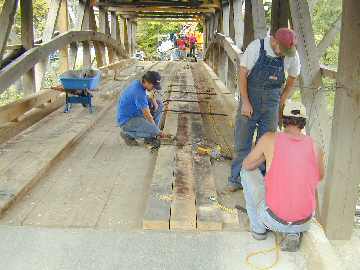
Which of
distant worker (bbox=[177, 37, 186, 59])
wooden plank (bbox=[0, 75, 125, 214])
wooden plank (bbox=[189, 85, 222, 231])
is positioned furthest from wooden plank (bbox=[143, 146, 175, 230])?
distant worker (bbox=[177, 37, 186, 59])

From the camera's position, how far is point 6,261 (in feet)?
11.5

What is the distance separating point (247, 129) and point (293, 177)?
1.32 meters

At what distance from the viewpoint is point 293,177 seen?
362 cm

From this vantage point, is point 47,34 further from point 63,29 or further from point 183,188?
point 183,188

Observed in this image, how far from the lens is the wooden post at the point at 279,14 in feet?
19.3

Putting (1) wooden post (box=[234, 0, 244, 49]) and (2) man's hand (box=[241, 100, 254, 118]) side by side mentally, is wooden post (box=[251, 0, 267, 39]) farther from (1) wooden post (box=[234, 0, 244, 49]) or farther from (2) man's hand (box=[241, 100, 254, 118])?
(1) wooden post (box=[234, 0, 244, 49])

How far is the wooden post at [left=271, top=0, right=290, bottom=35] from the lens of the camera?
5895mm

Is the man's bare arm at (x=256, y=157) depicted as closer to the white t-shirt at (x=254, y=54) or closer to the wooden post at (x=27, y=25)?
the white t-shirt at (x=254, y=54)

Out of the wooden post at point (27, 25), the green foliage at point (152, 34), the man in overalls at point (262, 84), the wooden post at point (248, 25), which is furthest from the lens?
the green foliage at point (152, 34)

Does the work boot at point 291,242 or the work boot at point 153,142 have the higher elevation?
the work boot at point 153,142

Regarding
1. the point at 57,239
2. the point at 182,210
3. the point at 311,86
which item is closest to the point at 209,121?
the point at 311,86

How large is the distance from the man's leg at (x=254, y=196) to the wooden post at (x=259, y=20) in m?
2.85

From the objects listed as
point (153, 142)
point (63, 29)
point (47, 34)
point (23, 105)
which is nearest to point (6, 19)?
point (23, 105)

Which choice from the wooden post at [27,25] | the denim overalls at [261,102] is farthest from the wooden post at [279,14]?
the wooden post at [27,25]
